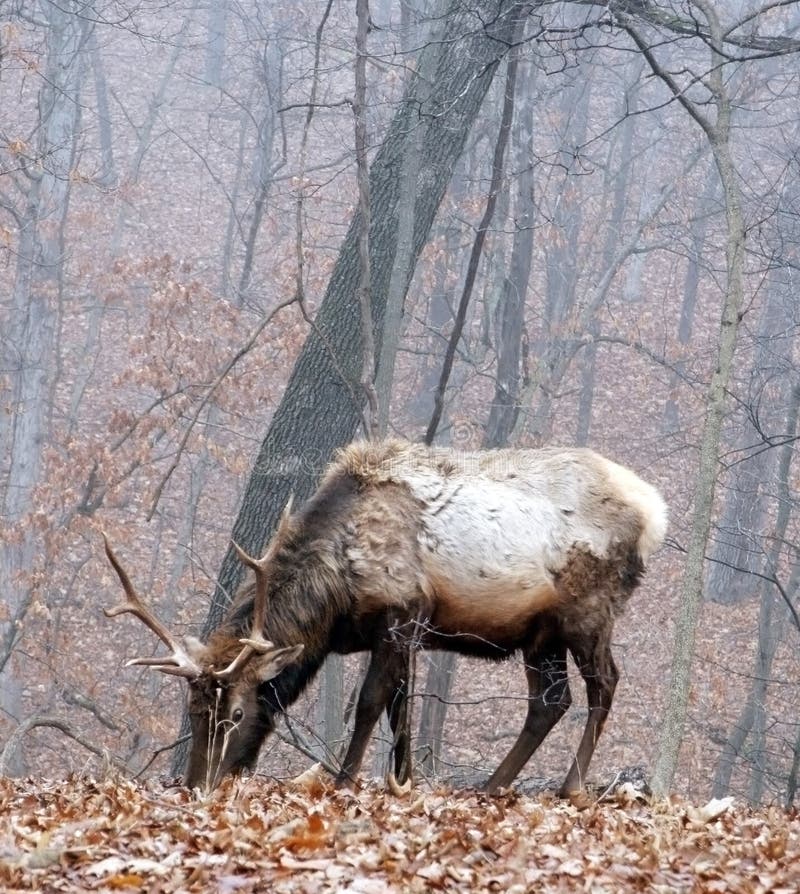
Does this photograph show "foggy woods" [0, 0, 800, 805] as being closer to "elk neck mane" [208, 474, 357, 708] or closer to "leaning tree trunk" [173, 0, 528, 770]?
"leaning tree trunk" [173, 0, 528, 770]

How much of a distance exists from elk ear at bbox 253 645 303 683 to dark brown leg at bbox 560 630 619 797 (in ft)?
6.13

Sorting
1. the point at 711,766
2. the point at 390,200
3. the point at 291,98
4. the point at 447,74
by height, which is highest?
the point at 291,98

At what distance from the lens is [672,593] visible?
22.1 meters

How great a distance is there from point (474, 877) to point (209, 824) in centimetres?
125

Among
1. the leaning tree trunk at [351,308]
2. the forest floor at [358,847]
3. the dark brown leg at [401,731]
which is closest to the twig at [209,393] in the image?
the leaning tree trunk at [351,308]

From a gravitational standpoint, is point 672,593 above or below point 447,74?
below

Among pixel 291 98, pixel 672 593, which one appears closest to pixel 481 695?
pixel 672 593

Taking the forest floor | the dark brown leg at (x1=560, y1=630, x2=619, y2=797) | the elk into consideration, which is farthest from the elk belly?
the forest floor

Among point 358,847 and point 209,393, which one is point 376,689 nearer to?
point 358,847

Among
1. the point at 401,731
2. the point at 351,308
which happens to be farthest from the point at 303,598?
the point at 351,308

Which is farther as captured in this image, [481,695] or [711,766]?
[481,695]

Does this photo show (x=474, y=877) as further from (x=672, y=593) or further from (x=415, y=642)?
(x=672, y=593)

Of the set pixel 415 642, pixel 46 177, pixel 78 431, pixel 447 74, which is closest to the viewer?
pixel 415 642

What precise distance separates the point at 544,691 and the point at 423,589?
1.13 meters
